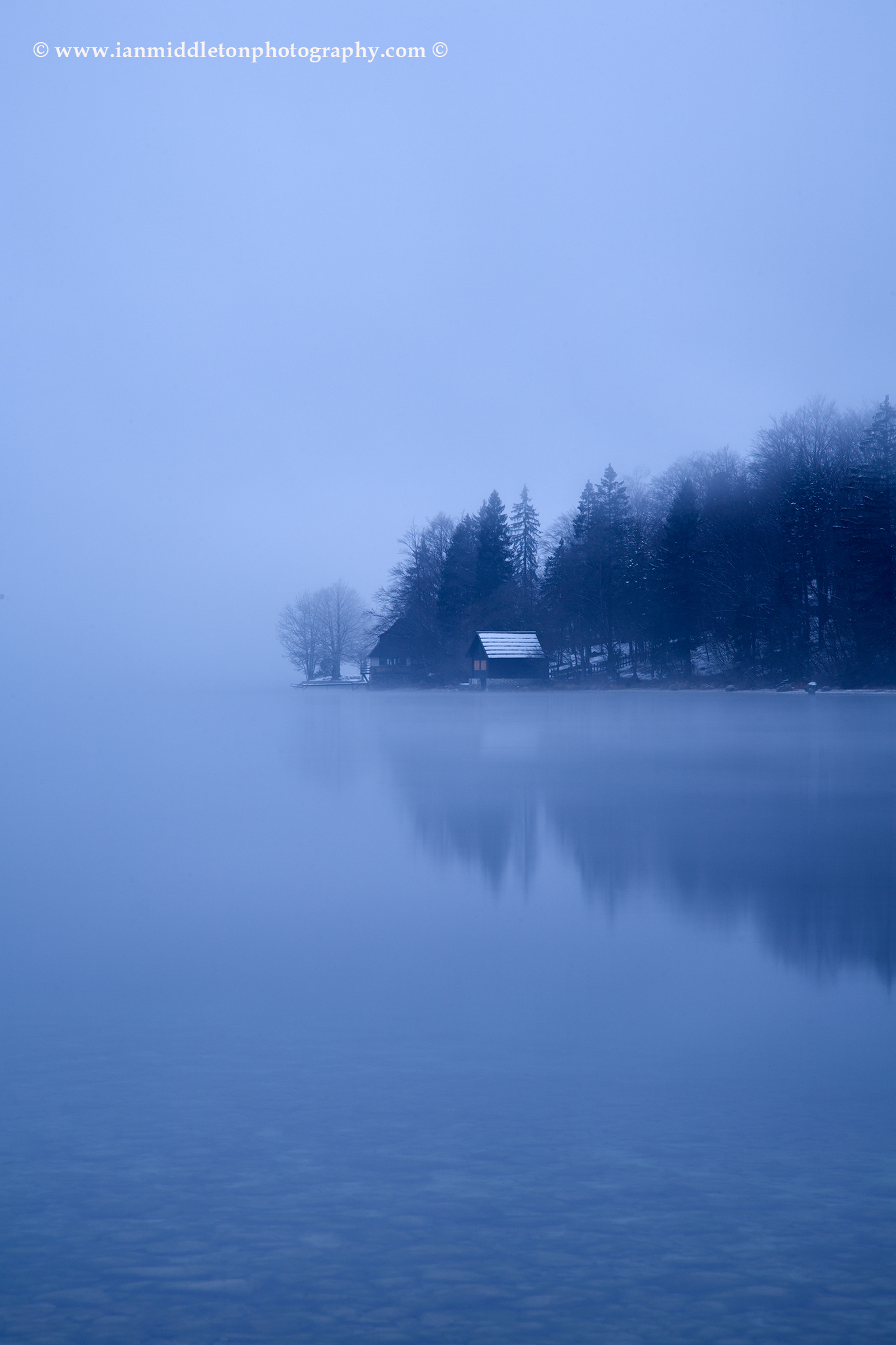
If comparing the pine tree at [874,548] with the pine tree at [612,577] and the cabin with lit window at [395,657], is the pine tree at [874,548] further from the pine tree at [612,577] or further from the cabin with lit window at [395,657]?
the cabin with lit window at [395,657]

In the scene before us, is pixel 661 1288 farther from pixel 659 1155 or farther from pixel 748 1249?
pixel 659 1155

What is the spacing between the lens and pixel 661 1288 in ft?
8.99

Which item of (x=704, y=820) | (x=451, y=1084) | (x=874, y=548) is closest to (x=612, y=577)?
(x=874, y=548)

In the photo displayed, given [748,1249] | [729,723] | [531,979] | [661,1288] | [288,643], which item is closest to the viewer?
[661,1288]

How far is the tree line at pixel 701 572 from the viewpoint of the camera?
48.5 m

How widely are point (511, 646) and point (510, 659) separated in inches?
34.9

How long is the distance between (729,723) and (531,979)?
23.5m

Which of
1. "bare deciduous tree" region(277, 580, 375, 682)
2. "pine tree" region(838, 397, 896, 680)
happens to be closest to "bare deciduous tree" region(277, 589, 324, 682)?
"bare deciduous tree" region(277, 580, 375, 682)

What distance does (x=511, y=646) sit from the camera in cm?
7188

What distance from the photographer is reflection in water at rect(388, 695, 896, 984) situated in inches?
276

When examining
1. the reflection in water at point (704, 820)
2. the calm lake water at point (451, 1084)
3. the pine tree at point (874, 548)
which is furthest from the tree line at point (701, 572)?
the calm lake water at point (451, 1084)

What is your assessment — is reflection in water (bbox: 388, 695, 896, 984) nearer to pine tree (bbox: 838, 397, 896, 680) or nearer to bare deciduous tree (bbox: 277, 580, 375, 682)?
pine tree (bbox: 838, 397, 896, 680)

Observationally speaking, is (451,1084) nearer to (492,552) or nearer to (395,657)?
(492,552)

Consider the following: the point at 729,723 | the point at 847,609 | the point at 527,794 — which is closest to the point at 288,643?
the point at 847,609
